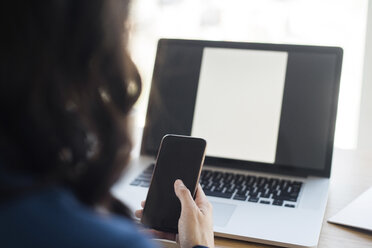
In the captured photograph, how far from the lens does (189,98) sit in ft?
3.22

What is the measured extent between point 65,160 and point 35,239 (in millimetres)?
70

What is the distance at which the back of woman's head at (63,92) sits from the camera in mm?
303

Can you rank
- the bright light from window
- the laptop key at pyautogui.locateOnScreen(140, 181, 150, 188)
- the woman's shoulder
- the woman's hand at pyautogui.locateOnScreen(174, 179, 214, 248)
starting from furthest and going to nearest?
the bright light from window < the laptop key at pyautogui.locateOnScreen(140, 181, 150, 188) < the woman's hand at pyautogui.locateOnScreen(174, 179, 214, 248) < the woman's shoulder

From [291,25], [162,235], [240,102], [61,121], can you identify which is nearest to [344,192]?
[240,102]

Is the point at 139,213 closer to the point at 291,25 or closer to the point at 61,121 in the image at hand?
the point at 61,121

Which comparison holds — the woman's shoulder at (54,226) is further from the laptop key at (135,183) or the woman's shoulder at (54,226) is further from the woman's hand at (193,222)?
the laptop key at (135,183)

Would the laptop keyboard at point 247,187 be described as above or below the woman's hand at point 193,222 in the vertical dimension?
above

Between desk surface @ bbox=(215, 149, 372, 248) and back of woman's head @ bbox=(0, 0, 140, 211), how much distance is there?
1.19 feet

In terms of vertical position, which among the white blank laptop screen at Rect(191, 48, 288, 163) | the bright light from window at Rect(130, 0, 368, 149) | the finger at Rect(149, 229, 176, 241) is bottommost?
the finger at Rect(149, 229, 176, 241)

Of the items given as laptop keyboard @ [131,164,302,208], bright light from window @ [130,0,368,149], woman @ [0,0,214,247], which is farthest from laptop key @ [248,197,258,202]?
bright light from window @ [130,0,368,149]

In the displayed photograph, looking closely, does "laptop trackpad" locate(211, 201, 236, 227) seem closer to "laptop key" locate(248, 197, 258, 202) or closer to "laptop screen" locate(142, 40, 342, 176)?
"laptop key" locate(248, 197, 258, 202)

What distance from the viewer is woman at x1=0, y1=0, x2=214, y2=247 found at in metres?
0.30

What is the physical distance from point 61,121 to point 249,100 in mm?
652

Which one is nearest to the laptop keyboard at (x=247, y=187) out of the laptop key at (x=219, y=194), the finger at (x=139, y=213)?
the laptop key at (x=219, y=194)
